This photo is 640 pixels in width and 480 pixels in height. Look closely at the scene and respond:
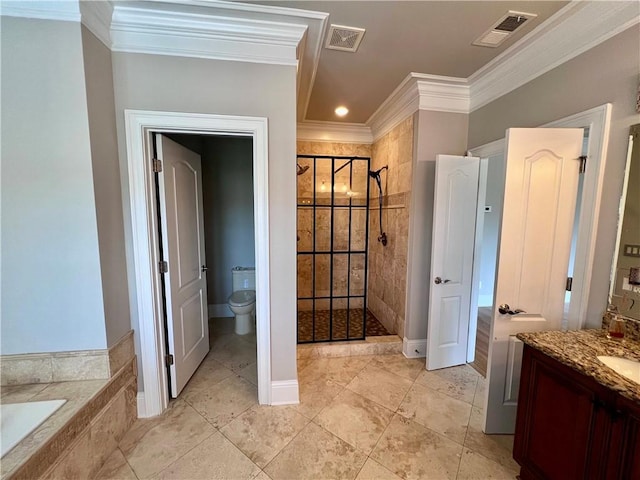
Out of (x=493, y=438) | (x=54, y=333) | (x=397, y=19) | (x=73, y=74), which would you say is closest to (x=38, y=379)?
(x=54, y=333)

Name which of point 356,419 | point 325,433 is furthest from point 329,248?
point 325,433

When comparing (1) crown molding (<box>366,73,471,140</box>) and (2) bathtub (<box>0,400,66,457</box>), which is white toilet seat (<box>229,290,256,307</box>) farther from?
(1) crown molding (<box>366,73,471,140</box>)

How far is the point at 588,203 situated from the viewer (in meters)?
1.59

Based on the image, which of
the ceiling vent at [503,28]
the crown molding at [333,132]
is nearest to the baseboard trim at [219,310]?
the crown molding at [333,132]

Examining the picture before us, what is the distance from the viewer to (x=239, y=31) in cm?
172

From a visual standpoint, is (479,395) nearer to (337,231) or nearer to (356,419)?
(356,419)

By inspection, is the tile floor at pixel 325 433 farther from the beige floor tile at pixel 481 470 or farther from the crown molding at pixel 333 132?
the crown molding at pixel 333 132

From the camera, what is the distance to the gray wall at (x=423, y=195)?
259 cm

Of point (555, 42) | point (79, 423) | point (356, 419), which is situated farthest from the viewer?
point (356, 419)

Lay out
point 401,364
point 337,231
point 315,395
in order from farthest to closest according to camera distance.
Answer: point 337,231 → point 401,364 → point 315,395

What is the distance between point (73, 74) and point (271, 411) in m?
2.47

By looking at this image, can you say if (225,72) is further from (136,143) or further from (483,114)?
(483,114)

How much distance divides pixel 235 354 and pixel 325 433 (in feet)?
4.52

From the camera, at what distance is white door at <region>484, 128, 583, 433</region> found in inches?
65.2
